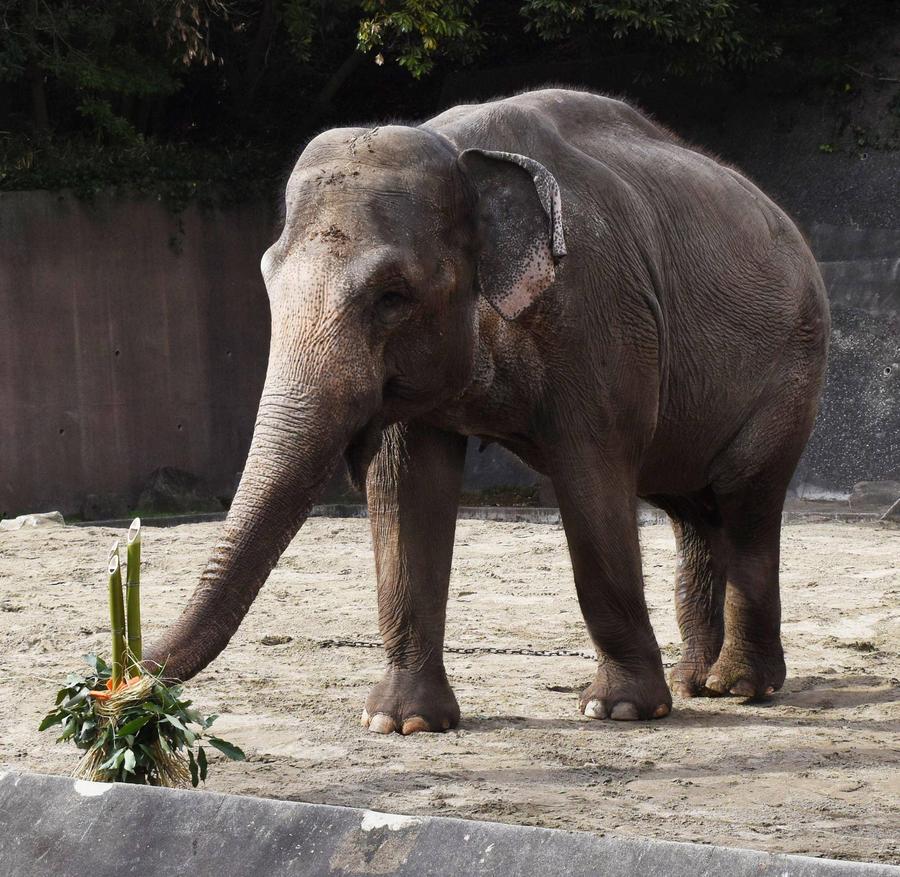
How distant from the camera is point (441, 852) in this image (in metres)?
2.71

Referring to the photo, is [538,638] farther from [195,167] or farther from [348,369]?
[195,167]

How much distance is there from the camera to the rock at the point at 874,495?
1223 centimetres

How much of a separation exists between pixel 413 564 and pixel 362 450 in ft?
2.33

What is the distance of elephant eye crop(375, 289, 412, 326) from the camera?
4.48 metres

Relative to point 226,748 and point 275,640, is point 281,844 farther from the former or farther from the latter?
point 275,640

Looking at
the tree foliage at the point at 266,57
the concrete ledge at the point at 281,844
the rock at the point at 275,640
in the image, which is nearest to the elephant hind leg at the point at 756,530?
the rock at the point at 275,640

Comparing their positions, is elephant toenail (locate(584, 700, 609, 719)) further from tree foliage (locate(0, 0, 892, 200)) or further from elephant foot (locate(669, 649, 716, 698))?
tree foliage (locate(0, 0, 892, 200))

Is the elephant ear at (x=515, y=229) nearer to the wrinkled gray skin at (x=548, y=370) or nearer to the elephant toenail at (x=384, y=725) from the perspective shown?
the wrinkled gray skin at (x=548, y=370)

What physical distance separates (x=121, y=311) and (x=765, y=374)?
10.3 meters

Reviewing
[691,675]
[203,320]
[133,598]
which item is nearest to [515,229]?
[133,598]

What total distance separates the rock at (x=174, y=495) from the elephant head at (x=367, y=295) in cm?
1040

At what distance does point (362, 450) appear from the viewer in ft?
14.9

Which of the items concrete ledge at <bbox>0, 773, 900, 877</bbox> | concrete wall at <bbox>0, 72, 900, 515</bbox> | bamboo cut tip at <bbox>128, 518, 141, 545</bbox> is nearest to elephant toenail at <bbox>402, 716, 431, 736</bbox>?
bamboo cut tip at <bbox>128, 518, 141, 545</bbox>

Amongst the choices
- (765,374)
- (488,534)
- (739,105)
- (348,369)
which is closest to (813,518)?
(488,534)
